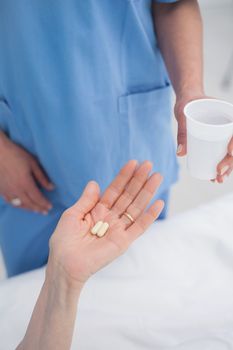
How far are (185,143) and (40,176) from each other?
0.39 meters

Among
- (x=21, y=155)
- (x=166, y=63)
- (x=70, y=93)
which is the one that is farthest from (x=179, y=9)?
(x=21, y=155)

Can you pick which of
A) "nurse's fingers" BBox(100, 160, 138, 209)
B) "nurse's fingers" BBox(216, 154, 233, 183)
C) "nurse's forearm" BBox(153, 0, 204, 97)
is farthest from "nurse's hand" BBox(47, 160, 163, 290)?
"nurse's forearm" BBox(153, 0, 204, 97)

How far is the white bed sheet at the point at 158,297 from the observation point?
0.91 m

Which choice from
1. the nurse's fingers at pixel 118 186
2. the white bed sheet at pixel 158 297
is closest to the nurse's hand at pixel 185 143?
the nurse's fingers at pixel 118 186

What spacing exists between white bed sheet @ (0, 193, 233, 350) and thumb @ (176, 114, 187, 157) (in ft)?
1.16

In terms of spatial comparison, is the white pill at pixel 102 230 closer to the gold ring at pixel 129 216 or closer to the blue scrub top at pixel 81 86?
the gold ring at pixel 129 216

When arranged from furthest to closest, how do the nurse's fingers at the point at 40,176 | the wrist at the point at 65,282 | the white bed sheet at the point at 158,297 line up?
the nurse's fingers at the point at 40,176
the white bed sheet at the point at 158,297
the wrist at the point at 65,282

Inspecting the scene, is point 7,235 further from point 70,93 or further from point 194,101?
point 194,101

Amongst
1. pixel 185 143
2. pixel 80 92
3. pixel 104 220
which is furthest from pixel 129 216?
pixel 80 92

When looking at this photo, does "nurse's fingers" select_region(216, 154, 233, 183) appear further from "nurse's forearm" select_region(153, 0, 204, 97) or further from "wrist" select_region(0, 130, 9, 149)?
"wrist" select_region(0, 130, 9, 149)

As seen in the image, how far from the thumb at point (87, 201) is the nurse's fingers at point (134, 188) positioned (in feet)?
0.20

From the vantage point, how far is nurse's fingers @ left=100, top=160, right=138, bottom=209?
2.86 ft

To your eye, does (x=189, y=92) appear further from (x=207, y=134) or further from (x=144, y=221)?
(x=144, y=221)

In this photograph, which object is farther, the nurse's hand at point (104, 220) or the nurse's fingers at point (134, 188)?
the nurse's fingers at point (134, 188)
